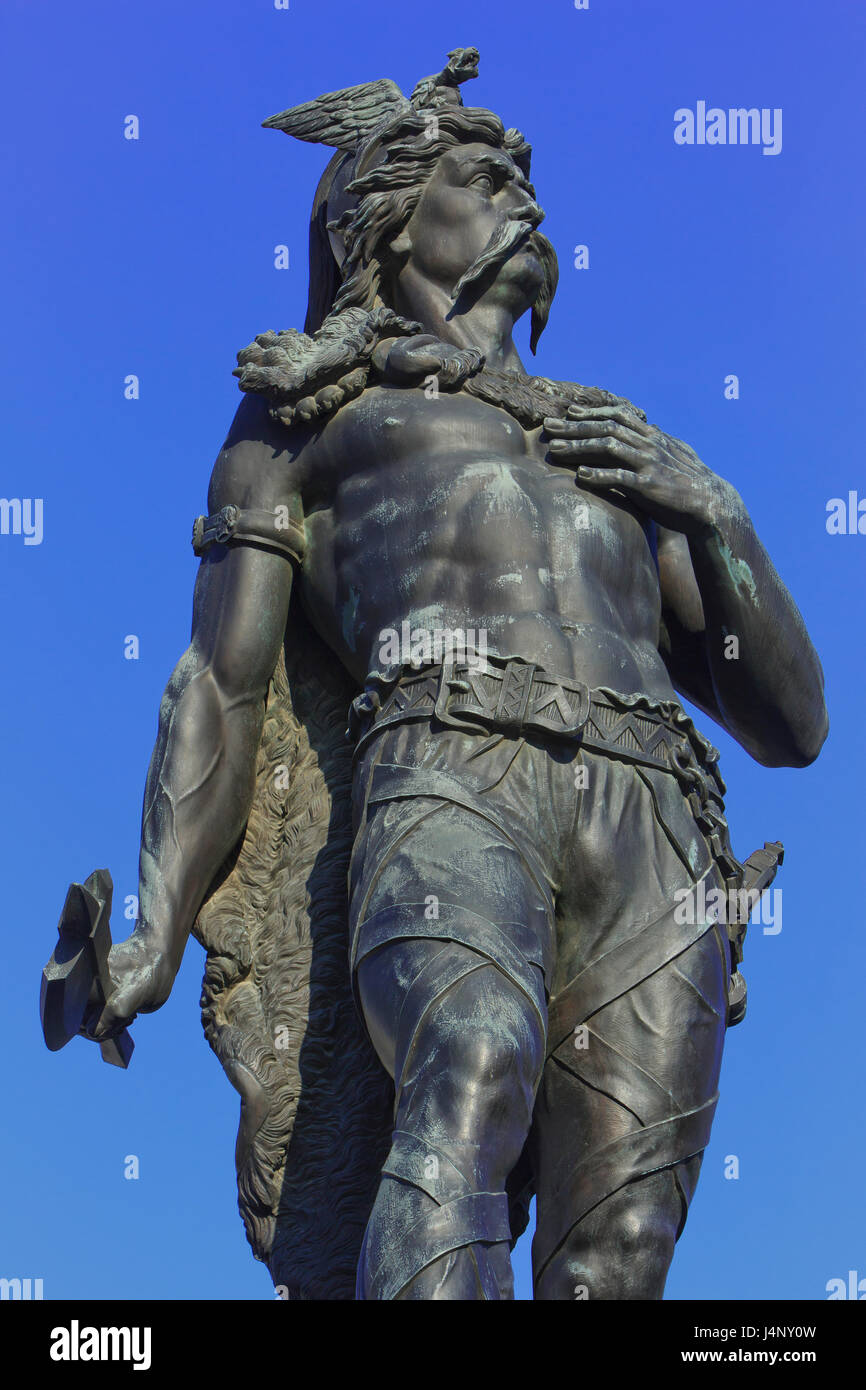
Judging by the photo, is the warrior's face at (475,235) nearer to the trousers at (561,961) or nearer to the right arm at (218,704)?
the right arm at (218,704)

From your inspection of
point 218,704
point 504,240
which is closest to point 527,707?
point 218,704

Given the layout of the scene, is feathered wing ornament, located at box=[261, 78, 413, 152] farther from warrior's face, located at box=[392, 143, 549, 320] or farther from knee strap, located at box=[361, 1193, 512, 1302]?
knee strap, located at box=[361, 1193, 512, 1302]

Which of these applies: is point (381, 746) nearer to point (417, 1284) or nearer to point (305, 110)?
point (417, 1284)

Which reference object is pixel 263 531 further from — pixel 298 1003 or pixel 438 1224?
pixel 438 1224

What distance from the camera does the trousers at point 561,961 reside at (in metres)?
8.59

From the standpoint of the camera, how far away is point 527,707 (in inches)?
363

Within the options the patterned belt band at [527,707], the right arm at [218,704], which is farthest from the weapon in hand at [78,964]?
the patterned belt band at [527,707]

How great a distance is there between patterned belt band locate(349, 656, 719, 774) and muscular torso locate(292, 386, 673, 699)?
0.33 feet

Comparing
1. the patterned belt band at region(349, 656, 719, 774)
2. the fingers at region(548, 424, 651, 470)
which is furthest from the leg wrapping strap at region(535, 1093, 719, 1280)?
the fingers at region(548, 424, 651, 470)

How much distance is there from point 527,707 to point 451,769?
13.7 inches

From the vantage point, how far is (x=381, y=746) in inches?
371

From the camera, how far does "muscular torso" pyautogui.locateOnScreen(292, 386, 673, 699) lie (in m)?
9.52

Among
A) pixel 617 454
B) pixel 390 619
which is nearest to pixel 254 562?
pixel 390 619

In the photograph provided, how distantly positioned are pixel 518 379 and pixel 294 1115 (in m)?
2.99
